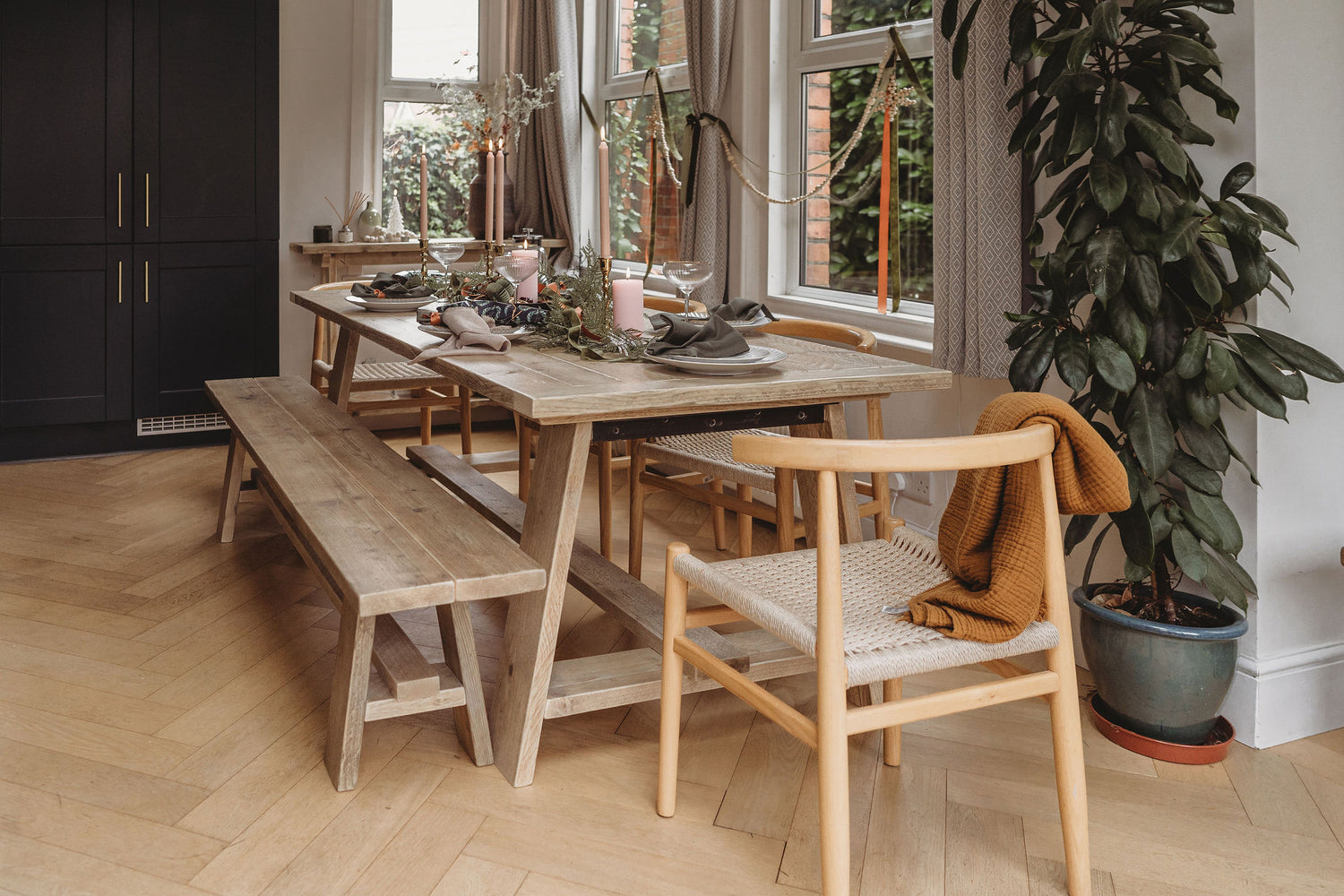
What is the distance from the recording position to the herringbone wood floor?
5.74 ft

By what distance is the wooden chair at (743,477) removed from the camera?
2.67 metres

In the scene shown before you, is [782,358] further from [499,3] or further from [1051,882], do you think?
[499,3]

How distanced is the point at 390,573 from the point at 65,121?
353 cm

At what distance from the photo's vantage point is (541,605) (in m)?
1.99

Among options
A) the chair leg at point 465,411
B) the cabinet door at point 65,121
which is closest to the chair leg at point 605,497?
the chair leg at point 465,411

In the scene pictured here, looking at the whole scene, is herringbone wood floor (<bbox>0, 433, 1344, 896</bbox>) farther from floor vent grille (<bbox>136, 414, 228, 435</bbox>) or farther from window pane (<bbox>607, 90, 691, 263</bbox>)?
window pane (<bbox>607, 90, 691, 263</bbox>)

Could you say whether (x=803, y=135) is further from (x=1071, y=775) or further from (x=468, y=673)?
(x=1071, y=775)

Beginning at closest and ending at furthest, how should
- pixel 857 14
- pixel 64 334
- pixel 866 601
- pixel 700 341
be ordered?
pixel 866 601, pixel 700 341, pixel 857 14, pixel 64 334

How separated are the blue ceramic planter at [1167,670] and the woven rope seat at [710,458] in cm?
80

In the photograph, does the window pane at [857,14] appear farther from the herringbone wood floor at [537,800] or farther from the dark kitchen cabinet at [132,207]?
the dark kitchen cabinet at [132,207]

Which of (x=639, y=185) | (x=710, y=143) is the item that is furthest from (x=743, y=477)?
(x=639, y=185)

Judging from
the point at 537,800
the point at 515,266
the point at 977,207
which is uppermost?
the point at 977,207

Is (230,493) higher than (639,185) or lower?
lower

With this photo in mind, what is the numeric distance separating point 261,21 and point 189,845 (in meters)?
3.92
